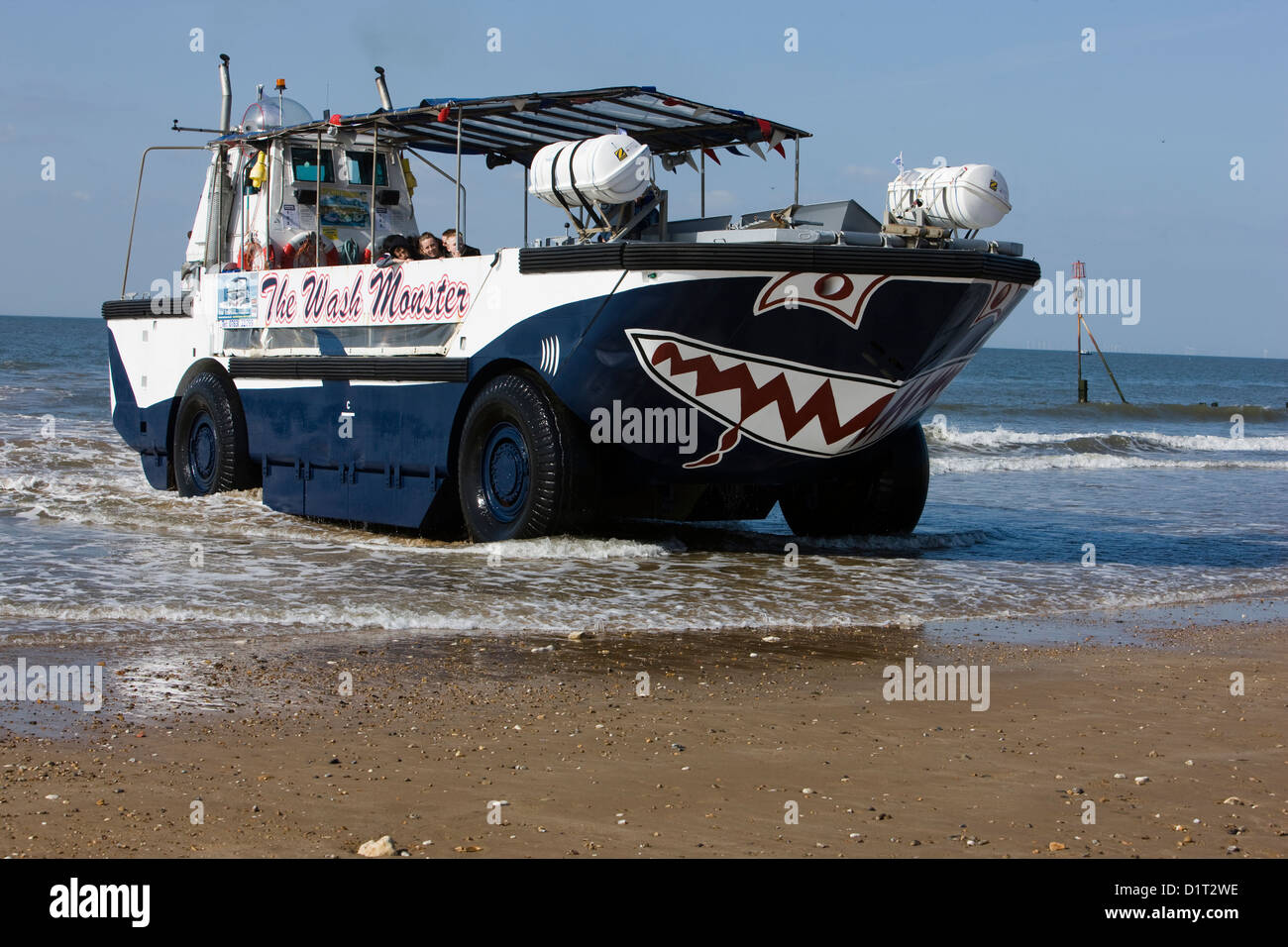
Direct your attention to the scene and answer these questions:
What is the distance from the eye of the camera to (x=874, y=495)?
394 inches

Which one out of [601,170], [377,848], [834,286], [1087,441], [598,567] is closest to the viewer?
[377,848]

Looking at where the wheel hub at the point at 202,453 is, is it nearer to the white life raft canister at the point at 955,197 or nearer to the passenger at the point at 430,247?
the passenger at the point at 430,247

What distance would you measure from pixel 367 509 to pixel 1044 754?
6.31m

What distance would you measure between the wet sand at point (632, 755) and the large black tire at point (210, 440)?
17.7 ft

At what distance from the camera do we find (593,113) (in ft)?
31.2

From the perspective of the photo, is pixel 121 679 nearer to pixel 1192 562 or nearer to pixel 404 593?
pixel 404 593

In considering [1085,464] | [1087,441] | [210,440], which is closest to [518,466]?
[210,440]

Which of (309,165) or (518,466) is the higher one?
(309,165)

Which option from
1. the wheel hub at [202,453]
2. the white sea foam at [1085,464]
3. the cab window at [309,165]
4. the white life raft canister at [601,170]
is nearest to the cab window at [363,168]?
the cab window at [309,165]

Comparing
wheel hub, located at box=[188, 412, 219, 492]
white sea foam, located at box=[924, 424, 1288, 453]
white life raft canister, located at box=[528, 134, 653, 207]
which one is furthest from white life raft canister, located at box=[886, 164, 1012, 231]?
white sea foam, located at box=[924, 424, 1288, 453]

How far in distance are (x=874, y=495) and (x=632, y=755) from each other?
18.9ft

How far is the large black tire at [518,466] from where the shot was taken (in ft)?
27.7

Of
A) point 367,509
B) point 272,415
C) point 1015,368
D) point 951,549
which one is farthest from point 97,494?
point 1015,368

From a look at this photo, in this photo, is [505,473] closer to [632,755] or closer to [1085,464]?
[632,755]
